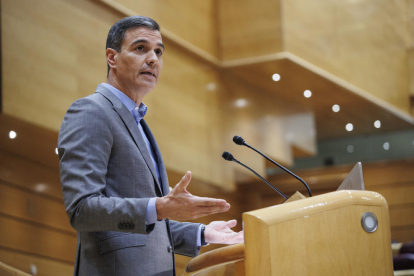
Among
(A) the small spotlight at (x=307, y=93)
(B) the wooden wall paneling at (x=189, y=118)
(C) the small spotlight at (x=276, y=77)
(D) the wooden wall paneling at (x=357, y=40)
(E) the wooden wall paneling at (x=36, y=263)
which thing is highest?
(D) the wooden wall paneling at (x=357, y=40)

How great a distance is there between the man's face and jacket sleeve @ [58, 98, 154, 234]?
21 centimetres

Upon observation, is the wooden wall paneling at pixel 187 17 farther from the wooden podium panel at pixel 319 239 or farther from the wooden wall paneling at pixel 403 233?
the wooden wall paneling at pixel 403 233

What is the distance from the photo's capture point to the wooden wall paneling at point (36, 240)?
256 cm

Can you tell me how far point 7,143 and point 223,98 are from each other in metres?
2.06

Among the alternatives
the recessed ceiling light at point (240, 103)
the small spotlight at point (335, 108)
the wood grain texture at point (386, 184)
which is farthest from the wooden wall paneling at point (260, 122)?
the wood grain texture at point (386, 184)

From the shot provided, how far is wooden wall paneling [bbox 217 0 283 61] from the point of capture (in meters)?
3.91

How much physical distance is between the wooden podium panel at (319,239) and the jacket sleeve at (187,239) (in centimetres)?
41

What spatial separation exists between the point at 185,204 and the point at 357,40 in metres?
3.66

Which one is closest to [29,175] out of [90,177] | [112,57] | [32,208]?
[32,208]

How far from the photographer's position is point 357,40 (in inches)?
167

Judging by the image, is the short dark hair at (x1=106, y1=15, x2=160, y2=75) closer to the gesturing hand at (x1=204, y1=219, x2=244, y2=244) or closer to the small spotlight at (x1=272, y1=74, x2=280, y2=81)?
the gesturing hand at (x1=204, y1=219, x2=244, y2=244)

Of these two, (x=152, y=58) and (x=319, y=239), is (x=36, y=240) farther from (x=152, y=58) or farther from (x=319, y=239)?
(x=319, y=239)

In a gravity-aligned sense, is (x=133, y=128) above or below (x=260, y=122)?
below

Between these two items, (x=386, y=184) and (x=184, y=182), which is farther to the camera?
(x=386, y=184)
